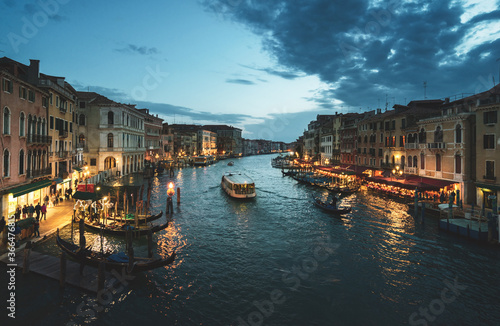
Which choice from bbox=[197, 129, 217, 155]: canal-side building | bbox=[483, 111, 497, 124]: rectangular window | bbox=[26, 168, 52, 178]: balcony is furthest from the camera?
bbox=[197, 129, 217, 155]: canal-side building

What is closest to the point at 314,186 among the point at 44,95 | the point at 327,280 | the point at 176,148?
the point at 327,280

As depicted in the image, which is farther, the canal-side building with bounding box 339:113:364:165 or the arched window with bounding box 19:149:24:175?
the canal-side building with bounding box 339:113:364:165

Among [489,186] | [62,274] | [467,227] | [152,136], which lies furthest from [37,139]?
[152,136]

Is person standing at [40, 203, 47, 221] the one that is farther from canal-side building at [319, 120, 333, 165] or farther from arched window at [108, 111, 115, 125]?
canal-side building at [319, 120, 333, 165]

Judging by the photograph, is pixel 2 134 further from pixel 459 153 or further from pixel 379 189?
pixel 379 189

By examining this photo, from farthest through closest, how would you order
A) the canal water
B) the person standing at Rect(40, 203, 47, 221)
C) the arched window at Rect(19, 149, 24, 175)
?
the person standing at Rect(40, 203, 47, 221) → the arched window at Rect(19, 149, 24, 175) → the canal water

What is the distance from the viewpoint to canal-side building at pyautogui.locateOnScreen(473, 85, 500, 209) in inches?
980

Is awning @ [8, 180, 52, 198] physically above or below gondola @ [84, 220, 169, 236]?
above

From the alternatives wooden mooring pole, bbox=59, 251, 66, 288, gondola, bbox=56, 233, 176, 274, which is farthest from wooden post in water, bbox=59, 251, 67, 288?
gondola, bbox=56, 233, 176, 274

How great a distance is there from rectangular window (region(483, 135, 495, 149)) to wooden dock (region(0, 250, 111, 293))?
31136mm

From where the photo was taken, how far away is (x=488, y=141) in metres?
25.8

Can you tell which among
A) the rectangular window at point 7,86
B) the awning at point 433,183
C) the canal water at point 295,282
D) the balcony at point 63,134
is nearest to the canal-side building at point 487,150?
the awning at point 433,183

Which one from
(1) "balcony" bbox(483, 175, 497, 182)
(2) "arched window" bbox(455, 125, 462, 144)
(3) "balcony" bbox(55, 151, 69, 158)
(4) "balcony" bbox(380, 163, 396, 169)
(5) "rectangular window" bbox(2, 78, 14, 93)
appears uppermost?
(5) "rectangular window" bbox(2, 78, 14, 93)

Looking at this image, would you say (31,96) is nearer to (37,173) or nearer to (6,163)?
(37,173)
